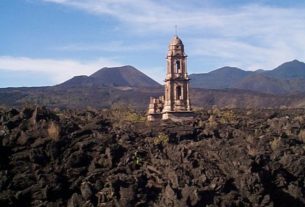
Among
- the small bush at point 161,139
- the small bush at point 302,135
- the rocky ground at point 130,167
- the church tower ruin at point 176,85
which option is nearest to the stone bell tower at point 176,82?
the church tower ruin at point 176,85

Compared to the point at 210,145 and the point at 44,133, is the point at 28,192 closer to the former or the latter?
the point at 44,133

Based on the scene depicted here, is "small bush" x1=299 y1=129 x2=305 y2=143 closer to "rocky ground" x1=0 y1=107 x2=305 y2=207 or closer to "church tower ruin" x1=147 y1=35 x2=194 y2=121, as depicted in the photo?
"rocky ground" x1=0 y1=107 x2=305 y2=207

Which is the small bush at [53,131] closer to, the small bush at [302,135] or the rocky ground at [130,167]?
the rocky ground at [130,167]

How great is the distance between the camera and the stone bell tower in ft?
254

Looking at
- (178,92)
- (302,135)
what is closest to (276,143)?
(302,135)

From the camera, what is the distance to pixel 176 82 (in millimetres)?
77938

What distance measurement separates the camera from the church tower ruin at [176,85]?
7738cm

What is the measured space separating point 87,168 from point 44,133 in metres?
5.35

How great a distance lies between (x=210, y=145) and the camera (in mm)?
63438

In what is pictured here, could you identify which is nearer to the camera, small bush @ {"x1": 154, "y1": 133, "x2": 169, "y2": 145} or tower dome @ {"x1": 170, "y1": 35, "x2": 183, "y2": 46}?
small bush @ {"x1": 154, "y1": 133, "x2": 169, "y2": 145}

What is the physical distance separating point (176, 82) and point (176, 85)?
1.33ft

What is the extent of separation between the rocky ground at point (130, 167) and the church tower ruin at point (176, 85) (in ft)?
31.3

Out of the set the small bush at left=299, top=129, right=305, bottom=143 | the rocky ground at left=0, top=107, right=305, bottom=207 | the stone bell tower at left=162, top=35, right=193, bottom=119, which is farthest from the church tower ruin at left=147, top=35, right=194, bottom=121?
the small bush at left=299, top=129, right=305, bottom=143

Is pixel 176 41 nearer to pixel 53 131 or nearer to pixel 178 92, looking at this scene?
pixel 178 92
